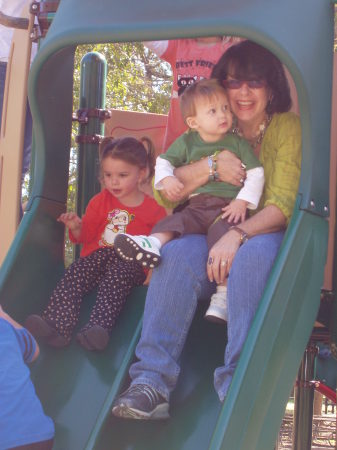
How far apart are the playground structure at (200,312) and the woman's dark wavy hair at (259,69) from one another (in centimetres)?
29

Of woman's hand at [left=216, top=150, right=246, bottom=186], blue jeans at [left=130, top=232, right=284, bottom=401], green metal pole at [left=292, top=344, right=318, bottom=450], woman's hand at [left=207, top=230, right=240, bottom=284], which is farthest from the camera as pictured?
green metal pole at [left=292, top=344, right=318, bottom=450]

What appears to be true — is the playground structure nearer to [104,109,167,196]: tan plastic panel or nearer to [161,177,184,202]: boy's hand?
[161,177,184,202]: boy's hand

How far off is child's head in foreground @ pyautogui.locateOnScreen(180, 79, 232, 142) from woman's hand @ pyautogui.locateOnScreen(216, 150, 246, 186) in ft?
0.40

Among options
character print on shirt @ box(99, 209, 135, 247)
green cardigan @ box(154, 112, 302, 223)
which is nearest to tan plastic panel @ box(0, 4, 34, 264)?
character print on shirt @ box(99, 209, 135, 247)

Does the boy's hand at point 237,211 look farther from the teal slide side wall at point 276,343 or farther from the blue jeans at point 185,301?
the teal slide side wall at point 276,343

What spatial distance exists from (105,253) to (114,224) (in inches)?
7.7

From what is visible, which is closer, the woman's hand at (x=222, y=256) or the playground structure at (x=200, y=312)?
the playground structure at (x=200, y=312)

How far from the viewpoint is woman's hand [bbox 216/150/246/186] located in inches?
118

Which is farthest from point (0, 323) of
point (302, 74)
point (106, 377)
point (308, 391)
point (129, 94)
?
point (129, 94)

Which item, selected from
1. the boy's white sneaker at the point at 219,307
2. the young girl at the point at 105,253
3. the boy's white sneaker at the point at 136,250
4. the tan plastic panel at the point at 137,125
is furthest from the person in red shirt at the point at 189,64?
the boy's white sneaker at the point at 219,307

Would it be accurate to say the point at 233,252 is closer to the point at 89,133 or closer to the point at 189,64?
the point at 189,64

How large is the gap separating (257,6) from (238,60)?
52cm

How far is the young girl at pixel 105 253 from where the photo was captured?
3195 mm

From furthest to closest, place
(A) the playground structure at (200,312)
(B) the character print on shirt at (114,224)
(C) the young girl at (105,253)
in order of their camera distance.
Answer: (B) the character print on shirt at (114,224)
(C) the young girl at (105,253)
(A) the playground structure at (200,312)
